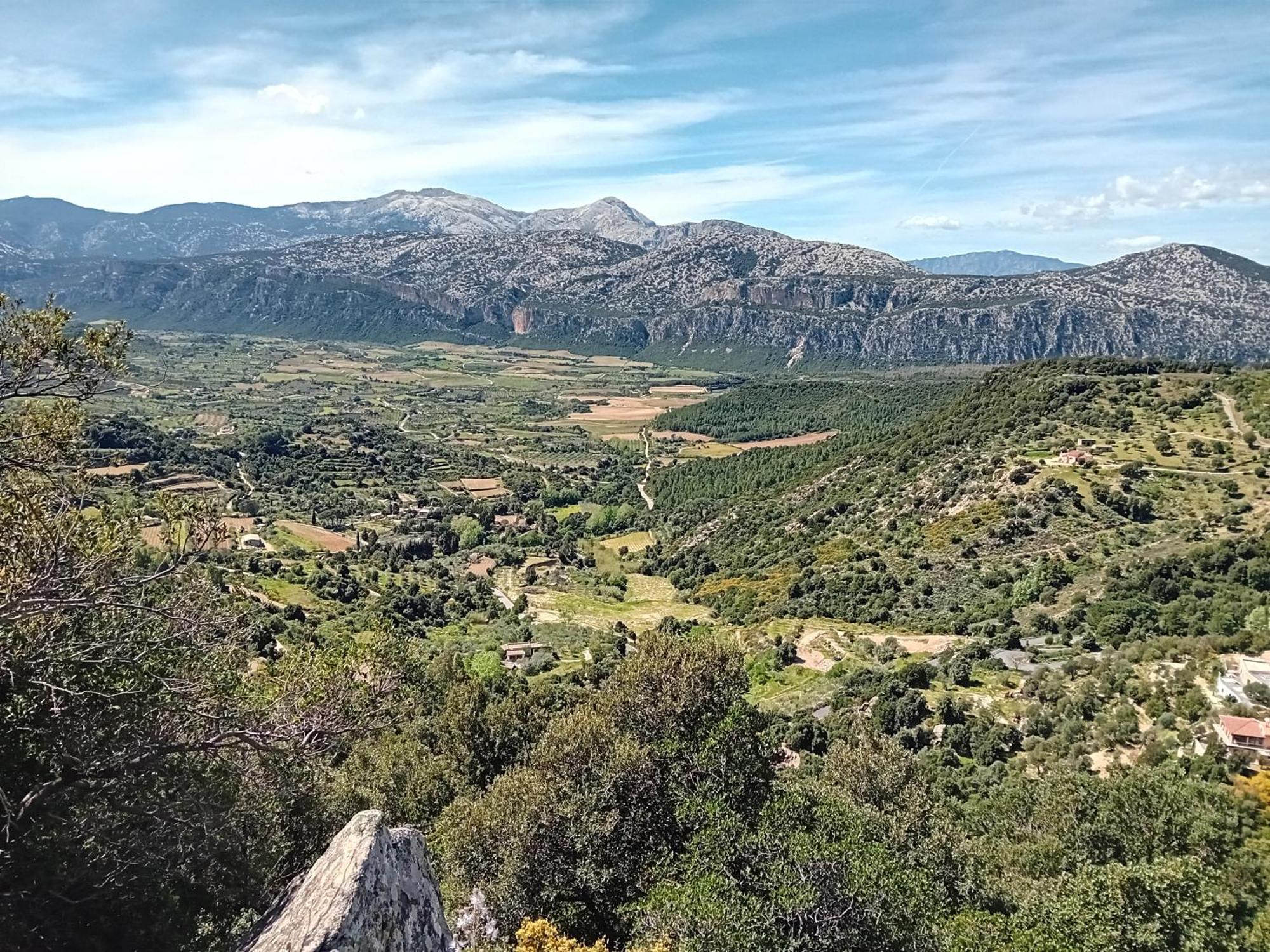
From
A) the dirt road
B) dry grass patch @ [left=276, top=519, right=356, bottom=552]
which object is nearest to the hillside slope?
the dirt road

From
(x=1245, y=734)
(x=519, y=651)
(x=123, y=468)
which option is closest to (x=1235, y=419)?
(x=1245, y=734)

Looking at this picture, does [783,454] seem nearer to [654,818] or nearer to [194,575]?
[654,818]

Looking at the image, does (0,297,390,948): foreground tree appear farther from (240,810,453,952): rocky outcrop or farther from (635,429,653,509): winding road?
(635,429,653,509): winding road

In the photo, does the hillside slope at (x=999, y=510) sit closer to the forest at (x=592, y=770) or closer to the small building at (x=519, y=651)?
the forest at (x=592, y=770)

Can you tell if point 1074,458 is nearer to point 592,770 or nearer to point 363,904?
point 592,770

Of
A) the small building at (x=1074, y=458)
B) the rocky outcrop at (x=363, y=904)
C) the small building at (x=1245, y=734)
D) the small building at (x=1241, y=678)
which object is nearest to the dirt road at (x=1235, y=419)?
the small building at (x=1074, y=458)

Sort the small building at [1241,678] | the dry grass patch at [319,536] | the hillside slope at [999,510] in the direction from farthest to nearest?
1. the dry grass patch at [319,536]
2. the hillside slope at [999,510]
3. the small building at [1241,678]
